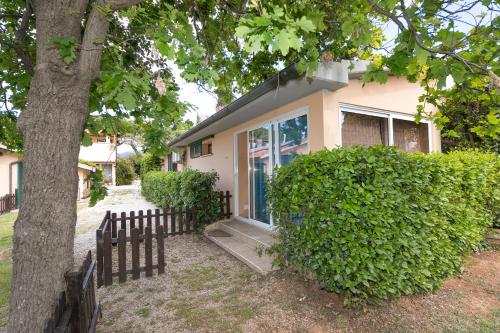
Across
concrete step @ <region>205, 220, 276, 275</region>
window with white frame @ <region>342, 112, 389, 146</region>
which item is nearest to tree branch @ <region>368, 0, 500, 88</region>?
window with white frame @ <region>342, 112, 389, 146</region>

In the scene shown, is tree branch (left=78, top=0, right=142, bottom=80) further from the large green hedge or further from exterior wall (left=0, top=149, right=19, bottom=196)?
exterior wall (left=0, top=149, right=19, bottom=196)

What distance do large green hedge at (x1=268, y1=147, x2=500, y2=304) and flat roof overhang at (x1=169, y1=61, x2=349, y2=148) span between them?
53.0 inches

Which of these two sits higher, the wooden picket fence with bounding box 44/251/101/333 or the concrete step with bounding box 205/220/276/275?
the wooden picket fence with bounding box 44/251/101/333

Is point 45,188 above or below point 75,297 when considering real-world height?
above

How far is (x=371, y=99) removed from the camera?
5.31m

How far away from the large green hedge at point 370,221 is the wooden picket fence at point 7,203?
16.2 meters

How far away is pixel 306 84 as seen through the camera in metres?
4.49

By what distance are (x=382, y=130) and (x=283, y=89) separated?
96.1 inches

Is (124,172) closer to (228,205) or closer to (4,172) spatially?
(4,172)

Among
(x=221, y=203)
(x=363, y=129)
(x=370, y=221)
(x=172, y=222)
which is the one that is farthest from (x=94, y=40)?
(x=221, y=203)

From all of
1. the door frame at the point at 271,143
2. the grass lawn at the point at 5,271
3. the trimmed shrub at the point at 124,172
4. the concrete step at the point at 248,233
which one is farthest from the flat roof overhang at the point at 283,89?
the trimmed shrub at the point at 124,172

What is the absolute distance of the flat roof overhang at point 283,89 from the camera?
4145mm

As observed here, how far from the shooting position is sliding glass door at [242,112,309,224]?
5.64 meters

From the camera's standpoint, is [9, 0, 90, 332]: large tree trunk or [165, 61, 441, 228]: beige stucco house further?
[165, 61, 441, 228]: beige stucco house
